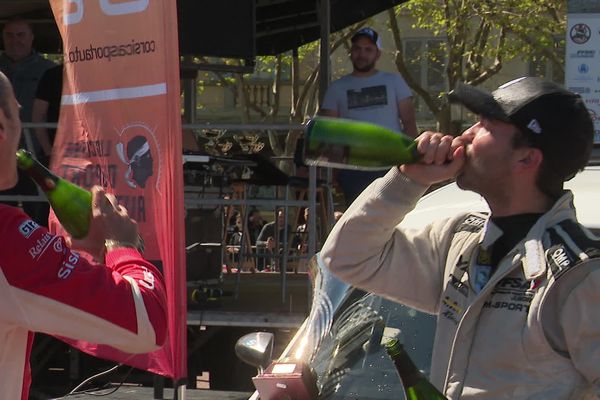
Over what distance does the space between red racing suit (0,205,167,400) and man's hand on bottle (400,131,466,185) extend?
28.5 inches

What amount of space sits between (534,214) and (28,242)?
3.95ft

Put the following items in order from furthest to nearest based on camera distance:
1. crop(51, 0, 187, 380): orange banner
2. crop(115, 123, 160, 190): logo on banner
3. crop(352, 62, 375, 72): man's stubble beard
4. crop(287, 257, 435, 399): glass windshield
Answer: crop(352, 62, 375, 72): man's stubble beard → crop(115, 123, 160, 190): logo on banner → crop(51, 0, 187, 380): orange banner → crop(287, 257, 435, 399): glass windshield

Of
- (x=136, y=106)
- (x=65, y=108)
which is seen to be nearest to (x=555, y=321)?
(x=136, y=106)

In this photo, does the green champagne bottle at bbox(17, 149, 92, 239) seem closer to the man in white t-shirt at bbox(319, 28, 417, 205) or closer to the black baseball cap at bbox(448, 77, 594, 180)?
the black baseball cap at bbox(448, 77, 594, 180)

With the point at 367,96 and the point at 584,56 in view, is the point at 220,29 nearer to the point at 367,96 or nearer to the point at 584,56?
the point at 367,96

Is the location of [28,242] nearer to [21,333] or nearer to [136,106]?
[21,333]

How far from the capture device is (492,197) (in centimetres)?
281

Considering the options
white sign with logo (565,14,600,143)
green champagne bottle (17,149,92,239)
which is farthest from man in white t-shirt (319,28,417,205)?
Answer: green champagne bottle (17,149,92,239)

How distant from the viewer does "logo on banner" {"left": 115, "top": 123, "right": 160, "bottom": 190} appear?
5895 mm

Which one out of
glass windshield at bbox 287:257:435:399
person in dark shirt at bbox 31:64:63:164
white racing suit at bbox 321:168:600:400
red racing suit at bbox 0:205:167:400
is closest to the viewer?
red racing suit at bbox 0:205:167:400

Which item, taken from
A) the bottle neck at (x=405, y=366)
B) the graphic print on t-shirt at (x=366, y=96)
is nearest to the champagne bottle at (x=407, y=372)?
the bottle neck at (x=405, y=366)

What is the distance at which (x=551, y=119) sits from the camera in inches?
107

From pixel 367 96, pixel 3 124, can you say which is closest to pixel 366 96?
pixel 367 96

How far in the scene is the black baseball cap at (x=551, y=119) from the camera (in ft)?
8.92
